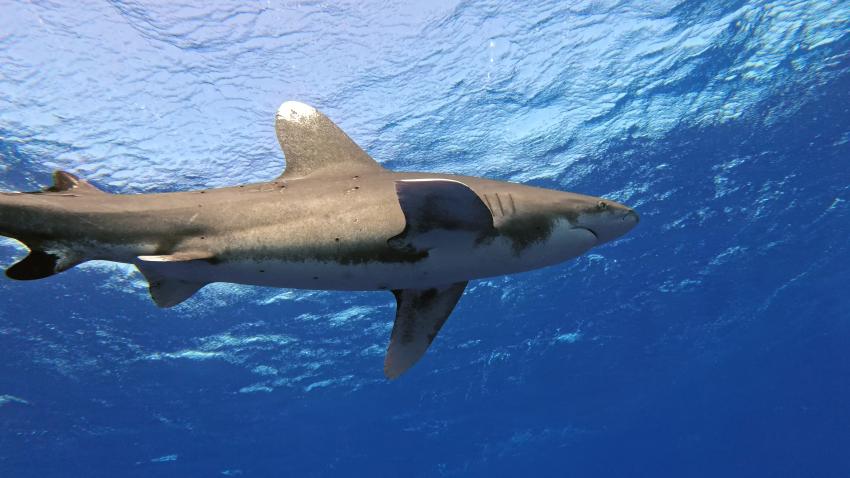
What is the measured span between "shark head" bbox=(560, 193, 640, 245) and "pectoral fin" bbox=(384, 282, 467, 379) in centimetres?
98

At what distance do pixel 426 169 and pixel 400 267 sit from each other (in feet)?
39.4

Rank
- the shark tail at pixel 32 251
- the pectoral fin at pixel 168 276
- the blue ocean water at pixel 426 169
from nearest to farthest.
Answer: the shark tail at pixel 32 251
the pectoral fin at pixel 168 276
the blue ocean water at pixel 426 169

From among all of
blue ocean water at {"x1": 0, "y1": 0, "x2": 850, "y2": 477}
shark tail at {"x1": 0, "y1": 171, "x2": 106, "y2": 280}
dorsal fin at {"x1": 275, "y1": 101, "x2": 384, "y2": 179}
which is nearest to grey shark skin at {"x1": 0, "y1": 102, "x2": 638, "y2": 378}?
shark tail at {"x1": 0, "y1": 171, "x2": 106, "y2": 280}

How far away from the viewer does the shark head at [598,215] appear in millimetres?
3383

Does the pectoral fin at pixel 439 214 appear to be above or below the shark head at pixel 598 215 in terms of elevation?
above

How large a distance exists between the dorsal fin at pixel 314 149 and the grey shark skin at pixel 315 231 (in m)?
0.36

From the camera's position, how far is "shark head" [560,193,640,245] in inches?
133

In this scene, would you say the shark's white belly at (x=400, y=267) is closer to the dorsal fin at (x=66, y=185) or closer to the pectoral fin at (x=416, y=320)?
the pectoral fin at (x=416, y=320)

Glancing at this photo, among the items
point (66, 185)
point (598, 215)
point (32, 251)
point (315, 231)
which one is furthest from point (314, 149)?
point (598, 215)

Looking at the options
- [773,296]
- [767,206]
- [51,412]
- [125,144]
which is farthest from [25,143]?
[773,296]

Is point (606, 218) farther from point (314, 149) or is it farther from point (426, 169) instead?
point (426, 169)

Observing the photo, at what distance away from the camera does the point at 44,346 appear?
2150cm

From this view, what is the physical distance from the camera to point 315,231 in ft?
10.3

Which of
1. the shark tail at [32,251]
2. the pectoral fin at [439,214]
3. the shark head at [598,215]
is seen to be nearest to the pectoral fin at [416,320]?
the pectoral fin at [439,214]
